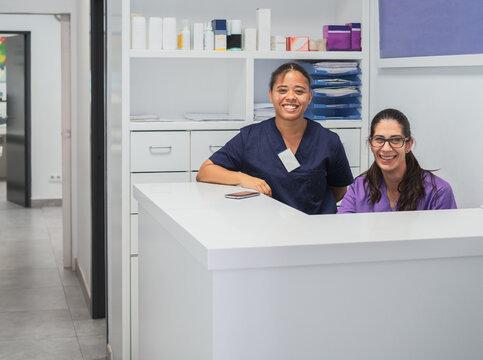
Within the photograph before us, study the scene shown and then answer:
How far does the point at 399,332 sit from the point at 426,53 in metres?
1.58

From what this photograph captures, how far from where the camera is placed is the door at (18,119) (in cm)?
838

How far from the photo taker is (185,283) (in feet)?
5.85

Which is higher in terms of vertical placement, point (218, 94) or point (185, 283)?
point (218, 94)

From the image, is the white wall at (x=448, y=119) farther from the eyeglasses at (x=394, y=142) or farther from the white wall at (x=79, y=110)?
the white wall at (x=79, y=110)

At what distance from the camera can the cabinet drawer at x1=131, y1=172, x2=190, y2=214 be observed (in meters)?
3.34

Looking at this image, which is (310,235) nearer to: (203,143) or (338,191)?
(338,191)

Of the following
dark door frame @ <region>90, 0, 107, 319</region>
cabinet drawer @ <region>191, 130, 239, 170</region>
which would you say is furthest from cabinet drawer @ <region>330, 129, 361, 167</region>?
dark door frame @ <region>90, 0, 107, 319</region>

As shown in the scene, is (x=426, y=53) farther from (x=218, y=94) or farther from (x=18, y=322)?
(x=18, y=322)

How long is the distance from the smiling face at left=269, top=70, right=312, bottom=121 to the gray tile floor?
172cm

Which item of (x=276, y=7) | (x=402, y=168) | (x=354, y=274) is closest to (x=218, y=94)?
(x=276, y=7)

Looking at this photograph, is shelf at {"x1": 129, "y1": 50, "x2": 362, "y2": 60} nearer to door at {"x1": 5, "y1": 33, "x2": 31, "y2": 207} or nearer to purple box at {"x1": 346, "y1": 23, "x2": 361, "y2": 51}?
purple box at {"x1": 346, "y1": 23, "x2": 361, "y2": 51}

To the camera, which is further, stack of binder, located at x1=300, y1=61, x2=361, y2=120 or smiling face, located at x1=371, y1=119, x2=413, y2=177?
stack of binder, located at x1=300, y1=61, x2=361, y2=120

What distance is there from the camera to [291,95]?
294cm

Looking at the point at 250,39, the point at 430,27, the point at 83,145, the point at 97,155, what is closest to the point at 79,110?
the point at 83,145
